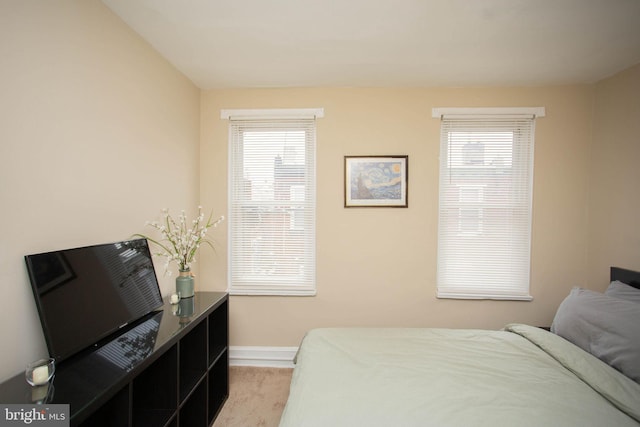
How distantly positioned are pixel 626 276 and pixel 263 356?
3.09 meters

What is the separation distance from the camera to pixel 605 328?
1614mm

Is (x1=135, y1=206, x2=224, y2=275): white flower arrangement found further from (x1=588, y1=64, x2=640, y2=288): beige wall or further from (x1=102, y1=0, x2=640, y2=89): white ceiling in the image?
(x1=588, y1=64, x2=640, y2=288): beige wall

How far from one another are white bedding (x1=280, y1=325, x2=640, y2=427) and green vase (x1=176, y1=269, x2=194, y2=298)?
0.95 metres

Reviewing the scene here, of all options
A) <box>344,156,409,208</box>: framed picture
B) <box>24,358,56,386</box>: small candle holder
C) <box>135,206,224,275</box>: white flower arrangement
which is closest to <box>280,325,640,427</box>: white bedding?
<box>24,358,56,386</box>: small candle holder

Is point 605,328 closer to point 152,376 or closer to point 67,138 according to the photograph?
point 152,376

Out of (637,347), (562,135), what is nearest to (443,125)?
(562,135)

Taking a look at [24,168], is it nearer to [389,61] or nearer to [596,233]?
[389,61]

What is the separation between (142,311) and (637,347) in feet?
9.23

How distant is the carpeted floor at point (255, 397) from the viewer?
6.59 ft

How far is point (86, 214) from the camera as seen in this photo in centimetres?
147

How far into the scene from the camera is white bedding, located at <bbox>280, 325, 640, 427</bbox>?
1201 mm

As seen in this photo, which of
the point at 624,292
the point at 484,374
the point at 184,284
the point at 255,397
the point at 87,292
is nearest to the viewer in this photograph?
the point at 87,292

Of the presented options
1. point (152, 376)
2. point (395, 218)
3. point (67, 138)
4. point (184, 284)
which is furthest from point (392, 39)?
point (152, 376)

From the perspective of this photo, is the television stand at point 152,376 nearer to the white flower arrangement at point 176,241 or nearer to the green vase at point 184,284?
the green vase at point 184,284
